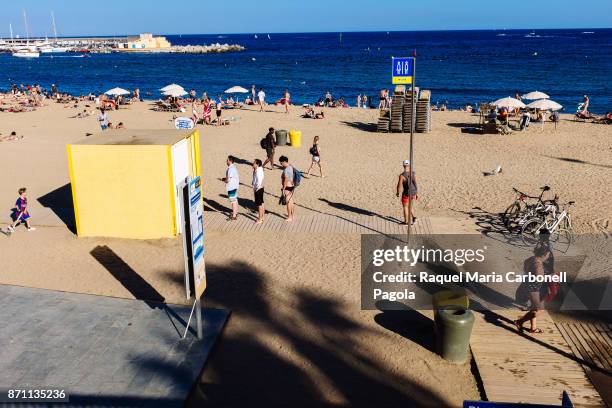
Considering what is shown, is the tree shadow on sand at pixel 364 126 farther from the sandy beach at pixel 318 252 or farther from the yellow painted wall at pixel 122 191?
the yellow painted wall at pixel 122 191

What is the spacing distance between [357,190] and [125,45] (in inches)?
6209

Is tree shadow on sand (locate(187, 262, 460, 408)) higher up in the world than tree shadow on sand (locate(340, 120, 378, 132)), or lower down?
lower down

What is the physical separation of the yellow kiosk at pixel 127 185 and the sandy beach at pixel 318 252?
382mm

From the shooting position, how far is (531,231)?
38.0 ft

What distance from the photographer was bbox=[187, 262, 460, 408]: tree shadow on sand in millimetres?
6562

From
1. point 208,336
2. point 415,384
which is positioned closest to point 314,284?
point 208,336

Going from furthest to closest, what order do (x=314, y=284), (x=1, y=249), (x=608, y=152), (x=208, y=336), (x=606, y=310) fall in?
(x=608, y=152)
(x=1, y=249)
(x=314, y=284)
(x=606, y=310)
(x=208, y=336)

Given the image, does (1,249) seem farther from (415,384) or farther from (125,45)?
(125,45)

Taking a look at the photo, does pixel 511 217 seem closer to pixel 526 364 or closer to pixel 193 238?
pixel 526 364

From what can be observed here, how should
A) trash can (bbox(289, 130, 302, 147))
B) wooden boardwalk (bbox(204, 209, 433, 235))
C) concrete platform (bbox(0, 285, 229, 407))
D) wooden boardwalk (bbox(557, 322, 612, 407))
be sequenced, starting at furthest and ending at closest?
trash can (bbox(289, 130, 302, 147)) < wooden boardwalk (bbox(204, 209, 433, 235)) < wooden boardwalk (bbox(557, 322, 612, 407)) < concrete platform (bbox(0, 285, 229, 407))

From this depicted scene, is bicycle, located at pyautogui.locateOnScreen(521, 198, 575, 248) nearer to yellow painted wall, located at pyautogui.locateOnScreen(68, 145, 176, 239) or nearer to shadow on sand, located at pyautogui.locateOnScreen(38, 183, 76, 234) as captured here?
yellow painted wall, located at pyautogui.locateOnScreen(68, 145, 176, 239)

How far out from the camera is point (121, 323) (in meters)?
8.16

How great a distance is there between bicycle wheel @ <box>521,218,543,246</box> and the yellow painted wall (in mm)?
7482

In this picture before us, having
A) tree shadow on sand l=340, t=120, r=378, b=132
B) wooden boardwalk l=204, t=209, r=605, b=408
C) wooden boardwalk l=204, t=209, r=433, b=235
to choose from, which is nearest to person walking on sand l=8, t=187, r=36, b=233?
wooden boardwalk l=204, t=209, r=433, b=235
